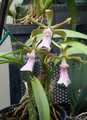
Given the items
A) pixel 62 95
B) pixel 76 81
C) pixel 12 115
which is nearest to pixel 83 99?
pixel 76 81

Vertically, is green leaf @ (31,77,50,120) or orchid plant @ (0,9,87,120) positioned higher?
orchid plant @ (0,9,87,120)

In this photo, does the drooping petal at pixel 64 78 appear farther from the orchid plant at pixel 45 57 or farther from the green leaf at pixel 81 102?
the green leaf at pixel 81 102

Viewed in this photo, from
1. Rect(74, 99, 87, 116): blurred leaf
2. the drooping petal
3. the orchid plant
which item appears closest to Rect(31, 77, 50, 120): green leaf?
the orchid plant

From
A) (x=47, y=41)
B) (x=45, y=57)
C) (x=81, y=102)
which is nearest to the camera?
(x=47, y=41)

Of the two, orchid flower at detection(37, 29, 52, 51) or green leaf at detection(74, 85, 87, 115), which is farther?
green leaf at detection(74, 85, 87, 115)

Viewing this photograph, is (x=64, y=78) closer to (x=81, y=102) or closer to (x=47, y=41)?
(x=47, y=41)

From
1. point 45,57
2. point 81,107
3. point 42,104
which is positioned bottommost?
point 81,107

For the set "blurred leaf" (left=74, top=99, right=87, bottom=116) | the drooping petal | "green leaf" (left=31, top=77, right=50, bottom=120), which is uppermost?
the drooping petal

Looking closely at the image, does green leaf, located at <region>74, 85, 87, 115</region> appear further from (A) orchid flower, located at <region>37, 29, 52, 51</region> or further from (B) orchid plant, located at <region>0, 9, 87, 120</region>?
(A) orchid flower, located at <region>37, 29, 52, 51</region>

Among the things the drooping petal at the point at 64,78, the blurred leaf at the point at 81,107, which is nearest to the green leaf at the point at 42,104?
the drooping petal at the point at 64,78

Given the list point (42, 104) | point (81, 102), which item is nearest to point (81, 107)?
point (81, 102)

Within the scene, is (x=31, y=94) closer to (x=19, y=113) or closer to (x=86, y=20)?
(x=19, y=113)
